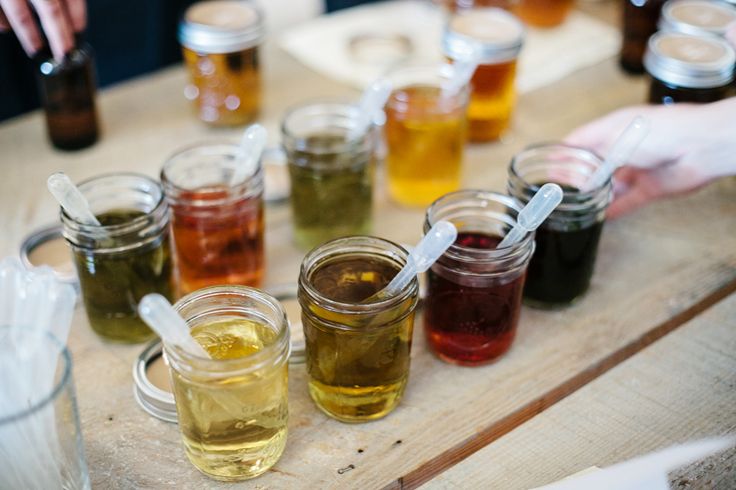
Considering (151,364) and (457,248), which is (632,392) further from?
(151,364)

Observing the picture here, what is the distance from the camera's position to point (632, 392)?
0.97m

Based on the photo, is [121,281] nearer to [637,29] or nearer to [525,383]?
[525,383]

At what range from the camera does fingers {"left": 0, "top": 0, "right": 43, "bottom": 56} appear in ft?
4.06

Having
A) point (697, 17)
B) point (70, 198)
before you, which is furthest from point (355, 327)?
point (697, 17)

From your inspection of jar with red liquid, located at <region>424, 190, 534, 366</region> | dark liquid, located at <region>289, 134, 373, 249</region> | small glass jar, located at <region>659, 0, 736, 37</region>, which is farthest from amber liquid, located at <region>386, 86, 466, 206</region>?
small glass jar, located at <region>659, 0, 736, 37</region>

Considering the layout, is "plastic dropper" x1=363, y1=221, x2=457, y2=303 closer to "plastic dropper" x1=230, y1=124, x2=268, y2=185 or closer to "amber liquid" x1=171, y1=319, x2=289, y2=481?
"amber liquid" x1=171, y1=319, x2=289, y2=481

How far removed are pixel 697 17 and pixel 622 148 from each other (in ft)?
1.75

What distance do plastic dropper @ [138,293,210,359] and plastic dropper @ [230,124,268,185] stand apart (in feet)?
1.02

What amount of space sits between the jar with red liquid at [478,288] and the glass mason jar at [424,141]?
0.71 ft

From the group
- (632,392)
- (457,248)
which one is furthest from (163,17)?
(632,392)

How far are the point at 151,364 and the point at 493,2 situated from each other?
988mm

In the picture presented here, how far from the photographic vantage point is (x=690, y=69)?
1.24 metres

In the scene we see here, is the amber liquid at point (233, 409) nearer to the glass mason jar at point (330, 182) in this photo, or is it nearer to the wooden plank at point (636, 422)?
the wooden plank at point (636, 422)

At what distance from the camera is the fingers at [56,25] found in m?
1.22
